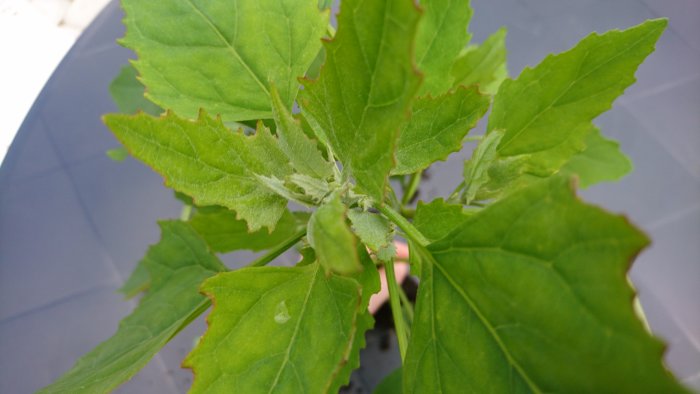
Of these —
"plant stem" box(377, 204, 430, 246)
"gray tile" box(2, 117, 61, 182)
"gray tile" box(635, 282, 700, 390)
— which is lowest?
"gray tile" box(635, 282, 700, 390)

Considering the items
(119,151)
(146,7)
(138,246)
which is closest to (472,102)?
(146,7)

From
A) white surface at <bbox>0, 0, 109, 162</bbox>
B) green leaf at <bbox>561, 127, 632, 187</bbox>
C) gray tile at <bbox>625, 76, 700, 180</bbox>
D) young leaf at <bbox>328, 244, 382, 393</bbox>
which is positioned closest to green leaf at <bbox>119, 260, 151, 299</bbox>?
white surface at <bbox>0, 0, 109, 162</bbox>

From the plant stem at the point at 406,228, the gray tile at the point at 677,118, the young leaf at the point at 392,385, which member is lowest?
the young leaf at the point at 392,385

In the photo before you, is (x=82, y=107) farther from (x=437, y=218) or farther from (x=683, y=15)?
(x=683, y=15)

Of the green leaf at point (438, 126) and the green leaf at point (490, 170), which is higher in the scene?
the green leaf at point (438, 126)

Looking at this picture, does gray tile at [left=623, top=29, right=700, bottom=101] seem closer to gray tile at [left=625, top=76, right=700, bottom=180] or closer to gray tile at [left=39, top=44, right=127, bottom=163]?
gray tile at [left=625, top=76, right=700, bottom=180]

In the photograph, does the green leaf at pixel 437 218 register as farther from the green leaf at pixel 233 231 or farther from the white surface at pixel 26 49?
the white surface at pixel 26 49

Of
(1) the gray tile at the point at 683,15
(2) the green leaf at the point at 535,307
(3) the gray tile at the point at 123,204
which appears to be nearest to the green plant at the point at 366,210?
(2) the green leaf at the point at 535,307
